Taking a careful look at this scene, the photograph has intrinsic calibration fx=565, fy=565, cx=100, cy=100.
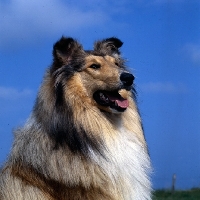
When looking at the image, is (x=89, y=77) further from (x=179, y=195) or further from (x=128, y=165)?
(x=179, y=195)

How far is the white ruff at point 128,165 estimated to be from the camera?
7.65m

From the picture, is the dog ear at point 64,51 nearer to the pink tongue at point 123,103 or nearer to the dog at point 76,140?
the dog at point 76,140

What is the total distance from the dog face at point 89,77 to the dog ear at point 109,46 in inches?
15.0

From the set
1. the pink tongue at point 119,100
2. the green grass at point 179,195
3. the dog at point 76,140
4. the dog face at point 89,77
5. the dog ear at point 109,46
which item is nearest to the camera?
the dog at point 76,140

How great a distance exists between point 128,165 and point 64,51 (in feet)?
5.93

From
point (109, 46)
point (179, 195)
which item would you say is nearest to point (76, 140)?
point (109, 46)

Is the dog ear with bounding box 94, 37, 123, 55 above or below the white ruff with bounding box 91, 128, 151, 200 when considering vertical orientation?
above

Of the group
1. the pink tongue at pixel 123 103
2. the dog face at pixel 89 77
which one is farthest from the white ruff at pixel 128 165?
the dog face at pixel 89 77

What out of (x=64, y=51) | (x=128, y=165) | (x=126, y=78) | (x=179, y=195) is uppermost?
(x=64, y=51)

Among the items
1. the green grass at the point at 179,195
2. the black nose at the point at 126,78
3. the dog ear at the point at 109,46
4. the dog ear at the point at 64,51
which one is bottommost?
the green grass at the point at 179,195

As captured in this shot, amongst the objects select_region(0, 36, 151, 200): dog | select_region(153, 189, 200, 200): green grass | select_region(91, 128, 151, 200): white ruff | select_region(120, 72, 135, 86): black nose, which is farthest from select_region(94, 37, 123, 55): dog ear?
select_region(153, 189, 200, 200): green grass

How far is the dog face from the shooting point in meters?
7.63

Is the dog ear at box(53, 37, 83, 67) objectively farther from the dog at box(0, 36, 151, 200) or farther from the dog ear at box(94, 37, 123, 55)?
the dog ear at box(94, 37, 123, 55)

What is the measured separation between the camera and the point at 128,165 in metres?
7.80
